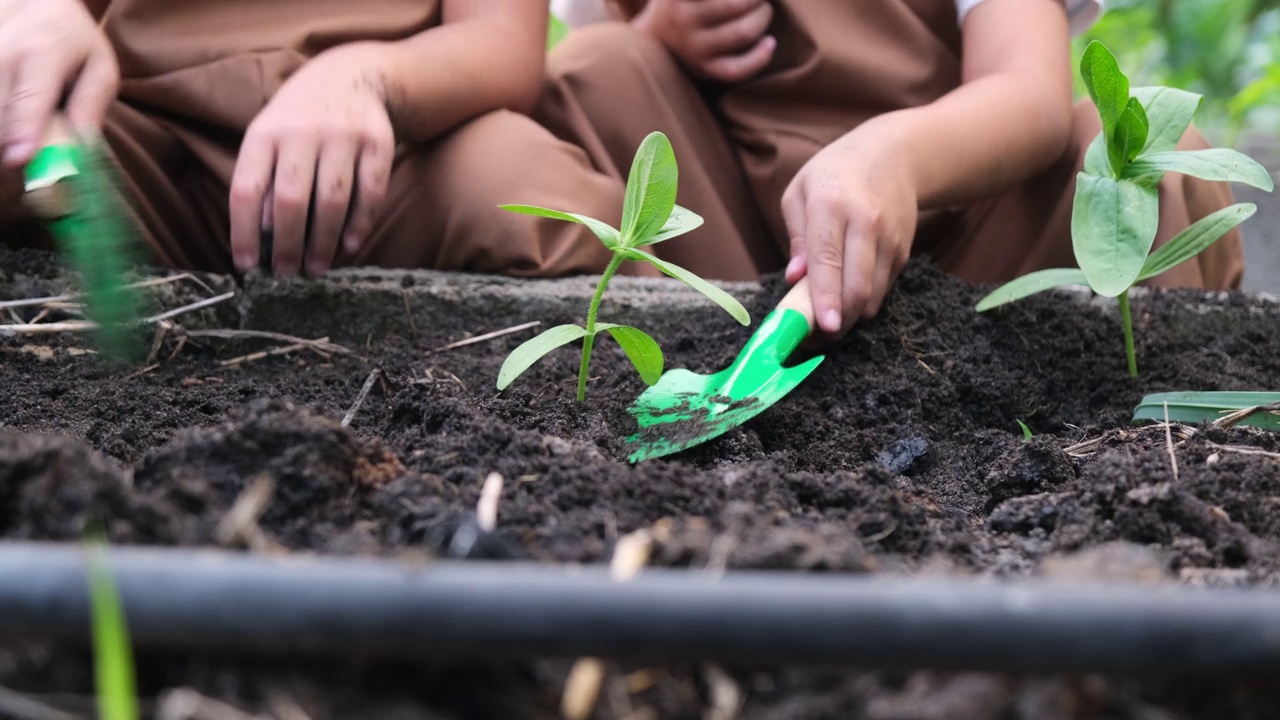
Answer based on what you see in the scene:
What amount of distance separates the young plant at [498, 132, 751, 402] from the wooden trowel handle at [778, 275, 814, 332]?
0.70ft

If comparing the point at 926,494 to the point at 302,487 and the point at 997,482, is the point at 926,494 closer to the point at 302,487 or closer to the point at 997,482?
the point at 997,482

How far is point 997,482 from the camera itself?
948mm

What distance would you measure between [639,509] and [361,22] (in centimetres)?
124

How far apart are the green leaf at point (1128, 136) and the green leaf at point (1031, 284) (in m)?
0.15

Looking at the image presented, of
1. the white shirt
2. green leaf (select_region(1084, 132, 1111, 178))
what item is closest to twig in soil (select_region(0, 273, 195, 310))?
green leaf (select_region(1084, 132, 1111, 178))

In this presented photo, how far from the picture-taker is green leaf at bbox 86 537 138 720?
394 millimetres

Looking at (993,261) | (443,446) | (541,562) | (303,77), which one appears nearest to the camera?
(541,562)

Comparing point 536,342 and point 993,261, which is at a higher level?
point 536,342

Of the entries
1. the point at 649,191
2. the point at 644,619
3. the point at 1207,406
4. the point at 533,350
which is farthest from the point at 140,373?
the point at 1207,406

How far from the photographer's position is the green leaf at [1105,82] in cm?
109

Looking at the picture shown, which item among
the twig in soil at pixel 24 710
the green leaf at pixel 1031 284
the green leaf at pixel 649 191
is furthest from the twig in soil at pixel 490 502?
the green leaf at pixel 1031 284

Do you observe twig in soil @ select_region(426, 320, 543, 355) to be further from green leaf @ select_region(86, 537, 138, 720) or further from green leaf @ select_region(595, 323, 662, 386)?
green leaf @ select_region(86, 537, 138, 720)

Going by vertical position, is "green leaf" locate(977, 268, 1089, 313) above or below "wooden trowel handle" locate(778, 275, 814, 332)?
below

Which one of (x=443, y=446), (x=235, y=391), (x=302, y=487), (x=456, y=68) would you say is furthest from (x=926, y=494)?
(x=456, y=68)
